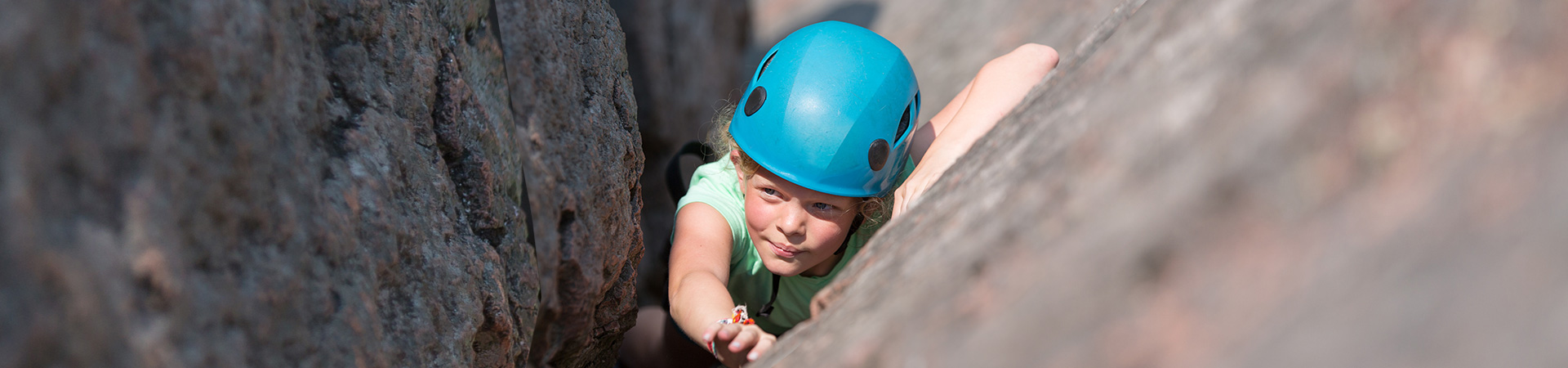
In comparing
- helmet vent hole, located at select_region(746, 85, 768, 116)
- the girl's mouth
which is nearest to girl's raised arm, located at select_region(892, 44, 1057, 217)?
the girl's mouth

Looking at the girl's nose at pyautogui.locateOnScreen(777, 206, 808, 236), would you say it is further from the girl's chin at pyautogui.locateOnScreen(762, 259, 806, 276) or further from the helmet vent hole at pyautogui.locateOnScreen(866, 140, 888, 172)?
the helmet vent hole at pyautogui.locateOnScreen(866, 140, 888, 172)

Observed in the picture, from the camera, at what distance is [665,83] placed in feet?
14.5

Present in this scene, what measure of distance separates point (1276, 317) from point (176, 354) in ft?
2.69

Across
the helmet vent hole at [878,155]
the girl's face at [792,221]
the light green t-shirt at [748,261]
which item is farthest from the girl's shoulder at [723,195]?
the helmet vent hole at [878,155]

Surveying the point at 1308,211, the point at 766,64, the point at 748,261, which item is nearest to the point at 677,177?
the point at 748,261

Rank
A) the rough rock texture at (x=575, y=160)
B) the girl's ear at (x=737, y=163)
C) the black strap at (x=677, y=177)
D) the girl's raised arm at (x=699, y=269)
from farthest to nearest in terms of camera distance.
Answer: the black strap at (x=677, y=177), the girl's ear at (x=737, y=163), the girl's raised arm at (x=699, y=269), the rough rock texture at (x=575, y=160)

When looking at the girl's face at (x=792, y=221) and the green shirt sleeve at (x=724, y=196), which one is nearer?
the girl's face at (x=792, y=221)

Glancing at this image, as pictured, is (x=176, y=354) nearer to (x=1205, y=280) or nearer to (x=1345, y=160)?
(x=1205, y=280)

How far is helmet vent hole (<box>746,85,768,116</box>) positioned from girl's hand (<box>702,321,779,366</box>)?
2.30ft

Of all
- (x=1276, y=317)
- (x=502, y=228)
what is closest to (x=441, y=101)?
(x=502, y=228)

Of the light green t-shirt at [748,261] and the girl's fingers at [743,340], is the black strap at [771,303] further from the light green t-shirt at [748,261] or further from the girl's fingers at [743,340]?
the girl's fingers at [743,340]

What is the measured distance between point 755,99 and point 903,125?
0.37 meters

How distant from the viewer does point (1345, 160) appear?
1.89ft

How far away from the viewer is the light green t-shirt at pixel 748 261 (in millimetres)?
2246
